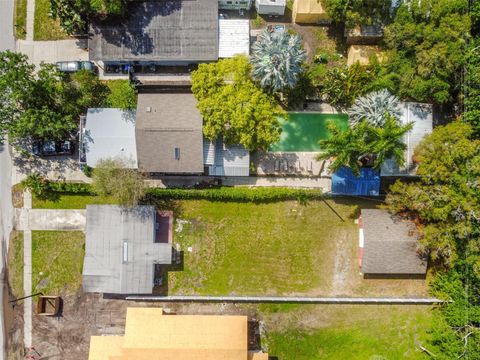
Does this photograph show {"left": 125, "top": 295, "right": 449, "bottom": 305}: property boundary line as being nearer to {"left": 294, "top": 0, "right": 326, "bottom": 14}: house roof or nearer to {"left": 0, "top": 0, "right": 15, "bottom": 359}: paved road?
{"left": 0, "top": 0, "right": 15, "bottom": 359}: paved road

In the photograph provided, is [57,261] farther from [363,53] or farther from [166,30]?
[363,53]

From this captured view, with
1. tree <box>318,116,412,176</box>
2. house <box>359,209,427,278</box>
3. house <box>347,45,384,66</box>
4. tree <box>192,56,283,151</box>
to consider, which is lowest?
house <box>359,209,427,278</box>

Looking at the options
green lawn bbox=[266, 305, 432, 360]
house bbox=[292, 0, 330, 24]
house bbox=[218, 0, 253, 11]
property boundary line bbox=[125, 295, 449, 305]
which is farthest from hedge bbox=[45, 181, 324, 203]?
house bbox=[218, 0, 253, 11]

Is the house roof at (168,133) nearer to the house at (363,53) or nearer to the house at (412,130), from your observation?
the house at (363,53)

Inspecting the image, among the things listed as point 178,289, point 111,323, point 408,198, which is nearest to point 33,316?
point 111,323

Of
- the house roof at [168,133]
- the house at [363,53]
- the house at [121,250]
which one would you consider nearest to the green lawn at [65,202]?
the house at [121,250]

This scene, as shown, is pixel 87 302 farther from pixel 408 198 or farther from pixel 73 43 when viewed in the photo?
pixel 408 198

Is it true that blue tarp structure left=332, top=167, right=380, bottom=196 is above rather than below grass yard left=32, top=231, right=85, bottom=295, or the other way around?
above
